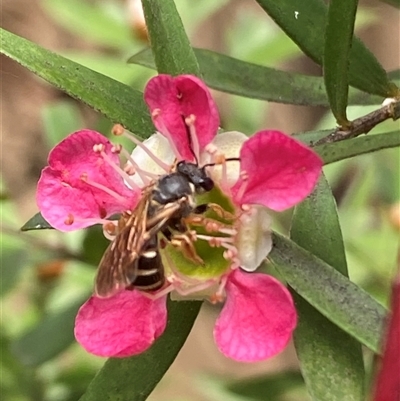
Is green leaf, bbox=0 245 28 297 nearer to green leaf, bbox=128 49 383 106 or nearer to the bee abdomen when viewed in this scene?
green leaf, bbox=128 49 383 106

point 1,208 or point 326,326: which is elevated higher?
point 326,326

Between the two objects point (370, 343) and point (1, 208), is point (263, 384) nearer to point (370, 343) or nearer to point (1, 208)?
point (1, 208)

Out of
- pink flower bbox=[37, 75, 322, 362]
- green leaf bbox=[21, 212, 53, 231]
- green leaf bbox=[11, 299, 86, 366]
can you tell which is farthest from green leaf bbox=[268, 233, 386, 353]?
green leaf bbox=[11, 299, 86, 366]

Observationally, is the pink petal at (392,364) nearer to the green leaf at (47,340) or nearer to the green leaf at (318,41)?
the green leaf at (318,41)

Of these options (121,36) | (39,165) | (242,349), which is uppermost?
(242,349)

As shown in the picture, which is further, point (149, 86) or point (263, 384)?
point (263, 384)

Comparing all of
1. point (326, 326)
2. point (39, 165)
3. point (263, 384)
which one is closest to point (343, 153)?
point (326, 326)
